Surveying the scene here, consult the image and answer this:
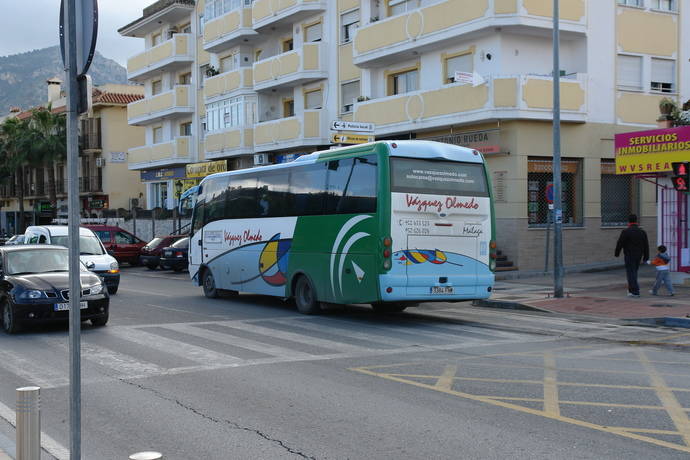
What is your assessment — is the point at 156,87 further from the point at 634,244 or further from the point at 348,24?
the point at 634,244

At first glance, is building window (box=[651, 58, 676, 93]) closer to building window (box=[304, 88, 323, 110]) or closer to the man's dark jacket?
the man's dark jacket

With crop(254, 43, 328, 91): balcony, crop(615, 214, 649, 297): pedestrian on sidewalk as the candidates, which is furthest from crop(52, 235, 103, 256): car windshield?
crop(254, 43, 328, 91): balcony

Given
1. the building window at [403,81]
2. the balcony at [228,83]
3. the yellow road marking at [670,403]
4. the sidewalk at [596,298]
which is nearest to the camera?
the yellow road marking at [670,403]

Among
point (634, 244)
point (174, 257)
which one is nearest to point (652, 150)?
point (634, 244)

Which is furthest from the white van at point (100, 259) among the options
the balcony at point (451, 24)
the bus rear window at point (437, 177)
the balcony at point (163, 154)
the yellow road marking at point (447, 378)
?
the balcony at point (163, 154)

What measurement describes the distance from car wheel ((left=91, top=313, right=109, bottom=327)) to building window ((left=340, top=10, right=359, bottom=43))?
65.8ft

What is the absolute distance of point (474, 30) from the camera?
80.4ft

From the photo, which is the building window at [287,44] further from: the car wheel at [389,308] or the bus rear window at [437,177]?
the bus rear window at [437,177]

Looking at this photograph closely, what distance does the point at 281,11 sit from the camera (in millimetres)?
34094

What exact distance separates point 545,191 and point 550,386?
17786 millimetres

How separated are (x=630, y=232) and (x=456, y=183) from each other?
5659 mm

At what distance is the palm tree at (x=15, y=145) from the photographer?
5931 centimetres

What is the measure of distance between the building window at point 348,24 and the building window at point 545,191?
10.2 meters

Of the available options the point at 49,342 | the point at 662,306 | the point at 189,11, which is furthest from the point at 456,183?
the point at 189,11
